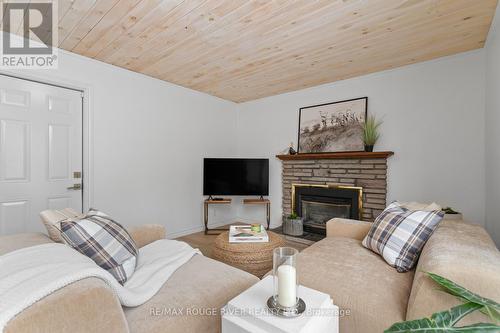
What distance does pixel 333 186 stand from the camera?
358 centimetres

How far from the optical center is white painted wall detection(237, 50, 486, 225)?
269 centimetres

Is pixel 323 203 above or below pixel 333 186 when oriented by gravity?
below

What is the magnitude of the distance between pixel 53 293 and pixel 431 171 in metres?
3.48

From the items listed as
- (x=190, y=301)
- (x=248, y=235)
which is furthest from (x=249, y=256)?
(x=190, y=301)

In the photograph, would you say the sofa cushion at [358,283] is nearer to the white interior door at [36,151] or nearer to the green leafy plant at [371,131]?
the green leafy plant at [371,131]

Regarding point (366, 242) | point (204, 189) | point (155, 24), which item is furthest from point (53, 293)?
point (204, 189)

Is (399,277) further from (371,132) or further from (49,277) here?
(371,132)

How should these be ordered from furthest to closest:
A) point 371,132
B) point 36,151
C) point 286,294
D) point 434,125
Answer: point 371,132
point 434,125
point 36,151
point 286,294

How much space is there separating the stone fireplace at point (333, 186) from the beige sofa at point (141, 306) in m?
2.42

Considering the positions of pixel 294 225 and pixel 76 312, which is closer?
pixel 76 312

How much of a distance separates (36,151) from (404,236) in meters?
3.37

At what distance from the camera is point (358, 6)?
1.92m

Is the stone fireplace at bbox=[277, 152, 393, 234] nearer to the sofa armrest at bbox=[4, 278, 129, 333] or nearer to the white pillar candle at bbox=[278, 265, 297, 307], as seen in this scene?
the white pillar candle at bbox=[278, 265, 297, 307]

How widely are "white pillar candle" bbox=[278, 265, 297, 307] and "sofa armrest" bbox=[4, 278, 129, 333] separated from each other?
0.56 metres
